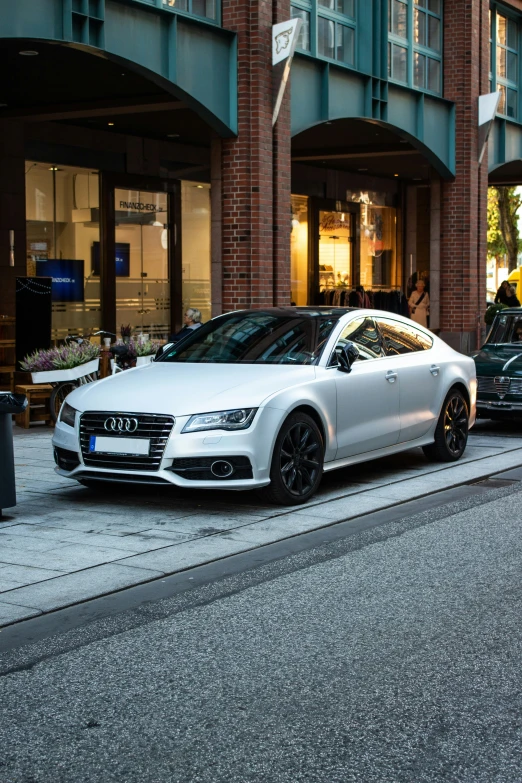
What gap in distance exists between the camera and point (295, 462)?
28.1 feet

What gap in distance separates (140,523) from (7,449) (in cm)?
109

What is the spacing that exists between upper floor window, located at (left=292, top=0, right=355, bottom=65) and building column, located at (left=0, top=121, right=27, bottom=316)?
4994 mm

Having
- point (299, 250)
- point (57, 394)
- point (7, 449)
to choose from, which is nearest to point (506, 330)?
point (57, 394)

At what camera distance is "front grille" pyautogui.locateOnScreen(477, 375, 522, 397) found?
1305 centimetres

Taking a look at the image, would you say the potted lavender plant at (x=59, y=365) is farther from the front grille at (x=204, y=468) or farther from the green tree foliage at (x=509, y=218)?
the green tree foliage at (x=509, y=218)

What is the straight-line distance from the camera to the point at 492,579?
6.38m

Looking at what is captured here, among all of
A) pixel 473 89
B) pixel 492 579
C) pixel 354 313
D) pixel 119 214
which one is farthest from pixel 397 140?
pixel 492 579

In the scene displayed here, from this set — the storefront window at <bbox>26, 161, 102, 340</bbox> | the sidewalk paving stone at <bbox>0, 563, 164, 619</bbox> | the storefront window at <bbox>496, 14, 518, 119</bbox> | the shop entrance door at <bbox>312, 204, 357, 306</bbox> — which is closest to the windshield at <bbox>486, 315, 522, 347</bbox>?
the storefront window at <bbox>26, 161, 102, 340</bbox>

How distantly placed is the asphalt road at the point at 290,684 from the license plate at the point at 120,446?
5.88 ft

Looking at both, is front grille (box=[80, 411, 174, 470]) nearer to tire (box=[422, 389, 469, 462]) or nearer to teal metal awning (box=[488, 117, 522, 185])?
tire (box=[422, 389, 469, 462])

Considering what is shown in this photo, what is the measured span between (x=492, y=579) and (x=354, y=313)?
3.95m

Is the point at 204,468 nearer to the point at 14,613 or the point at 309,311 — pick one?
the point at 309,311

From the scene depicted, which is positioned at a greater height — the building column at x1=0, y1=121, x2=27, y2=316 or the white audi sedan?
the building column at x1=0, y1=121, x2=27, y2=316

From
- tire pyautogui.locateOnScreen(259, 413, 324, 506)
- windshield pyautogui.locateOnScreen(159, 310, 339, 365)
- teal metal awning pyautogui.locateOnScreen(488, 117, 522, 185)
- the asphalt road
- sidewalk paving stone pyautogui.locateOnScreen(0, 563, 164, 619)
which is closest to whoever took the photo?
the asphalt road
